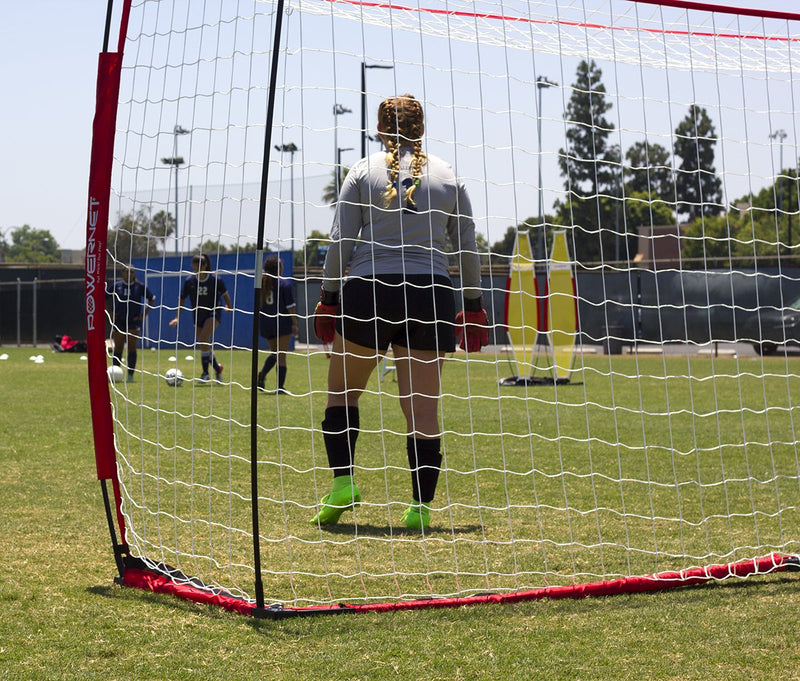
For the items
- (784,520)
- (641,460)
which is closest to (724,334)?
(641,460)

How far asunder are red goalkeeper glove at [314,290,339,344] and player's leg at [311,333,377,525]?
0.19 feet

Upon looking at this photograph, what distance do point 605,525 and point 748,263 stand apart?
84.2 ft

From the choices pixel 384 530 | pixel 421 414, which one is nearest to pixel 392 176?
pixel 421 414

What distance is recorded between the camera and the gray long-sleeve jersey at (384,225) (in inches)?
179

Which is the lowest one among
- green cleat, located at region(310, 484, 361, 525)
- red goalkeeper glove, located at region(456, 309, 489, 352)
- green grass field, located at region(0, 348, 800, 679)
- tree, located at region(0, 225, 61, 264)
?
green grass field, located at region(0, 348, 800, 679)

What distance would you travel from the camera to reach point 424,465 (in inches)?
187

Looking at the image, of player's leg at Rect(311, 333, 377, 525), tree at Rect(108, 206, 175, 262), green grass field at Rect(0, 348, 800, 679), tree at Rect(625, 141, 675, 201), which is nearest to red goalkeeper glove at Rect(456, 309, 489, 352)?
green grass field at Rect(0, 348, 800, 679)

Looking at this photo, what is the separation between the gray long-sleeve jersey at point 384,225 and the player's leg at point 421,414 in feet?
1.30

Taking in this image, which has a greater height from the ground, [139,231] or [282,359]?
[139,231]

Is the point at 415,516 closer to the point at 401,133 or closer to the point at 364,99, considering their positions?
the point at 401,133

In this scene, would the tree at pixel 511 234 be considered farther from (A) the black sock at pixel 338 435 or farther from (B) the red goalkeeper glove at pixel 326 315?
(A) the black sock at pixel 338 435

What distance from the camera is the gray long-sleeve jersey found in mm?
4551

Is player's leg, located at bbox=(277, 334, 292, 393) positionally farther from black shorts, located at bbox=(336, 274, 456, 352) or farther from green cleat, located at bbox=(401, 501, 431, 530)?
black shorts, located at bbox=(336, 274, 456, 352)

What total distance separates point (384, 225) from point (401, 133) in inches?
16.2
